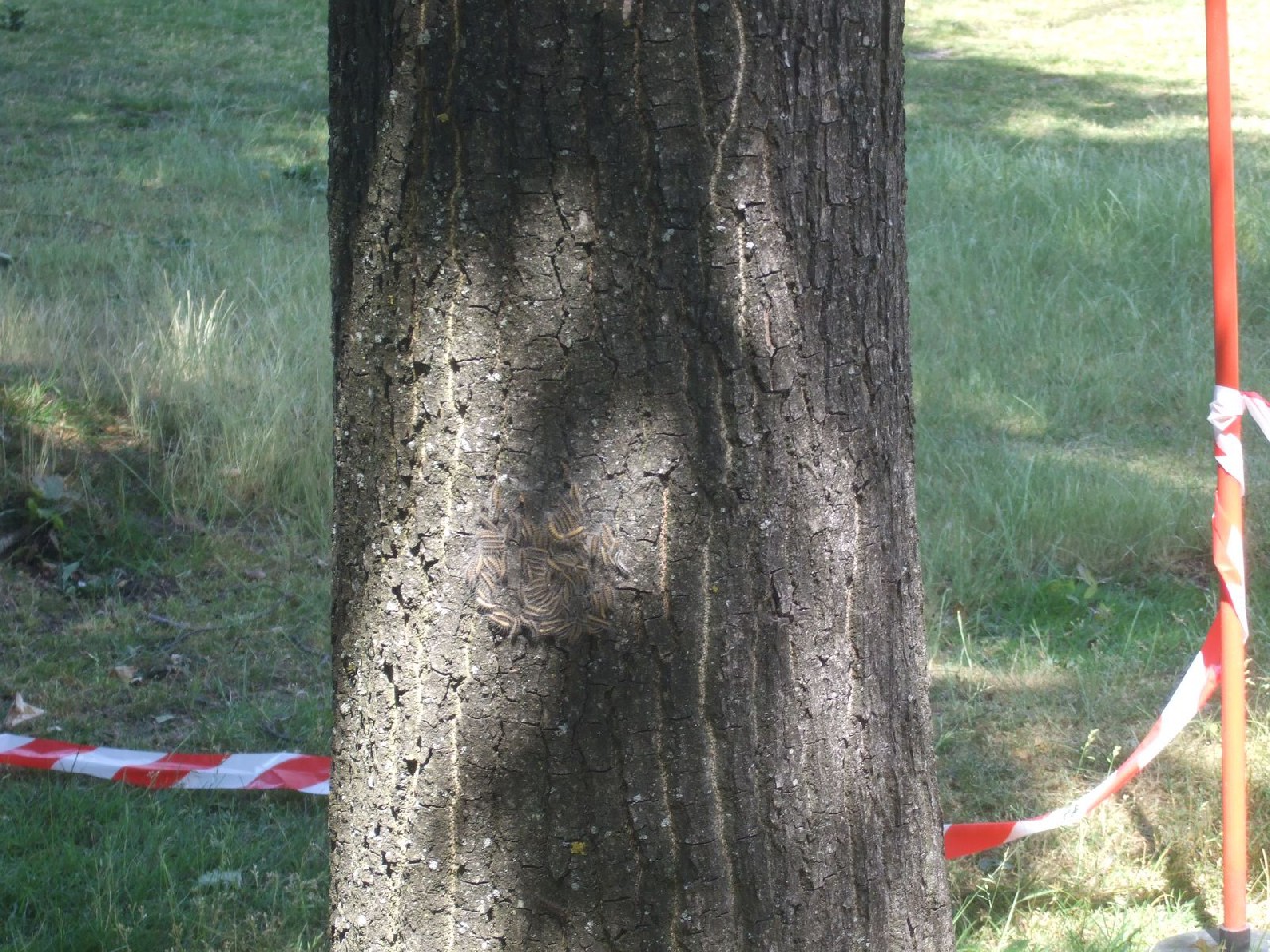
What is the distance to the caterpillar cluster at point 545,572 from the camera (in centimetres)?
173

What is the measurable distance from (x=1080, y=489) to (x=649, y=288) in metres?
3.61

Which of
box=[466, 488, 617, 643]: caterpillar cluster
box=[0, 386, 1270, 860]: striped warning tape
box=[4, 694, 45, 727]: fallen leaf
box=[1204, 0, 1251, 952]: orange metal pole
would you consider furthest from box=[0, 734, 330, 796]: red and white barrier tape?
box=[1204, 0, 1251, 952]: orange metal pole

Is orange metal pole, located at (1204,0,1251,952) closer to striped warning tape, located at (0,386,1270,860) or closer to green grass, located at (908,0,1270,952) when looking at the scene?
striped warning tape, located at (0,386,1270,860)

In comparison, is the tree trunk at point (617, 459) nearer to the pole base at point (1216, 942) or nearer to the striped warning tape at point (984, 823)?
the striped warning tape at point (984, 823)

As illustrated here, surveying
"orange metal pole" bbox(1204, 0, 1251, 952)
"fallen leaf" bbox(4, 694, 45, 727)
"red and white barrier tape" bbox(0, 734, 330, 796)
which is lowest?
"red and white barrier tape" bbox(0, 734, 330, 796)

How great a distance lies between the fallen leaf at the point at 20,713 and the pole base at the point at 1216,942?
2.94 m

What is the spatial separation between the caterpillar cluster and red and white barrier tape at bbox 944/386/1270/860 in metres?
1.19

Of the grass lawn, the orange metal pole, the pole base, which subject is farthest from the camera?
the grass lawn

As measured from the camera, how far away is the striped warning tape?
107 inches

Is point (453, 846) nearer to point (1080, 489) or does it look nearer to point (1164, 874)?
point (1164, 874)

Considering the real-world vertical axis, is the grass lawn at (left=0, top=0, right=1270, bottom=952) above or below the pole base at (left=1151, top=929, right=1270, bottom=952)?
above

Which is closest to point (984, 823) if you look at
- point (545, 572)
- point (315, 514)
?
point (545, 572)

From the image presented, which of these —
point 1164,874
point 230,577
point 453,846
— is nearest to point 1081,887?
point 1164,874

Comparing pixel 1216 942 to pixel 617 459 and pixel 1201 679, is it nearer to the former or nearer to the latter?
pixel 1201 679
